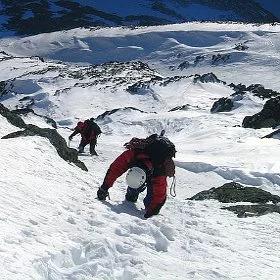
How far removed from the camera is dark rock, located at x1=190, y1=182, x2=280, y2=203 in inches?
460

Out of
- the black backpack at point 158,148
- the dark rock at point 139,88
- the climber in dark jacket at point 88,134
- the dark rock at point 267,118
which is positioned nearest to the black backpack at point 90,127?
the climber in dark jacket at point 88,134

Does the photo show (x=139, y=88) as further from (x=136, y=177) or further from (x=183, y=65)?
(x=136, y=177)

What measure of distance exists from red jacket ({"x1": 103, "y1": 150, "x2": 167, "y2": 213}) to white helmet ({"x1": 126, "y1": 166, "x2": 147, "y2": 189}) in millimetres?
154

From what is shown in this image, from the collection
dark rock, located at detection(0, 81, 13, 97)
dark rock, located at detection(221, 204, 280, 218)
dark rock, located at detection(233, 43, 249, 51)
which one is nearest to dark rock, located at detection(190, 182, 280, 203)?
dark rock, located at detection(221, 204, 280, 218)

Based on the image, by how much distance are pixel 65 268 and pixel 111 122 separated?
38127mm

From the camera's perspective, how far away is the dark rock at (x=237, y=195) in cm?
1167

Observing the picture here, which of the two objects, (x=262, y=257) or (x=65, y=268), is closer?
(x=65, y=268)

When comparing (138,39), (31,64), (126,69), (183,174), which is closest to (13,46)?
(138,39)

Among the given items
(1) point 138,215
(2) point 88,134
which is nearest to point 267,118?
(2) point 88,134

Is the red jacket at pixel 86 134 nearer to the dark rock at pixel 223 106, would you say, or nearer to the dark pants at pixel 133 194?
the dark pants at pixel 133 194

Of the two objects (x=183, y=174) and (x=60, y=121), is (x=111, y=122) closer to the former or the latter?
(x=60, y=121)

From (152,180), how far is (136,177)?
0.82 ft

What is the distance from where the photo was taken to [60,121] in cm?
5594

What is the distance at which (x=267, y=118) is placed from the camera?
35.8 m
